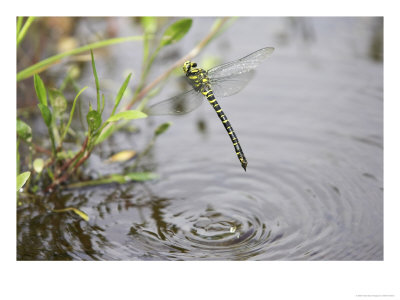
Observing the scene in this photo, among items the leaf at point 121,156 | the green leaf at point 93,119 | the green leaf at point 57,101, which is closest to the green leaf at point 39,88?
the green leaf at point 57,101

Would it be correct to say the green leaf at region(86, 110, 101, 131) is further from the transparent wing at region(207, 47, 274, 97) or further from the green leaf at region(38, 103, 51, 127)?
the transparent wing at region(207, 47, 274, 97)

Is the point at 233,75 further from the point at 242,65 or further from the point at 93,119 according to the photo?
the point at 93,119

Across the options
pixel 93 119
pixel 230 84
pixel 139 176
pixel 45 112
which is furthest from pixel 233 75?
pixel 45 112

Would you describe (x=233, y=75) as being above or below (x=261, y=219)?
above

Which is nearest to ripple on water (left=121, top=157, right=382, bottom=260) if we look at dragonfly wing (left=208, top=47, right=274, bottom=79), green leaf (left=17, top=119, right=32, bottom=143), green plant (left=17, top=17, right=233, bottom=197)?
green plant (left=17, top=17, right=233, bottom=197)
